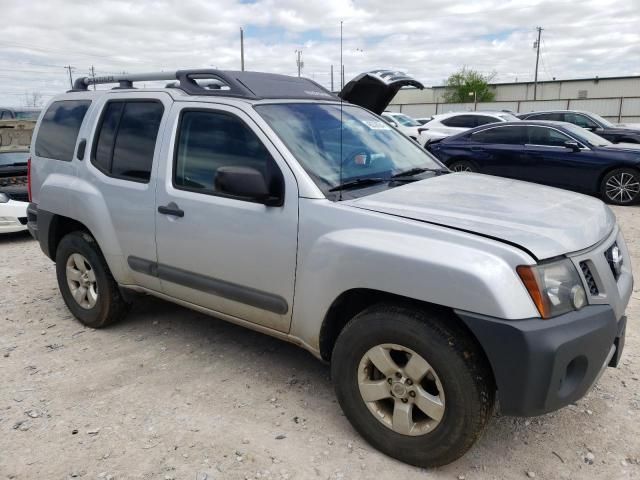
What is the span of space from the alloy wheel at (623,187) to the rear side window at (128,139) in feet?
26.8

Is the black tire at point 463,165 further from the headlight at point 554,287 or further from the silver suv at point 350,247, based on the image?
the headlight at point 554,287

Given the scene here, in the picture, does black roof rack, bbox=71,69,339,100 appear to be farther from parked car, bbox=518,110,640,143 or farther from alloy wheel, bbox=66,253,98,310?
parked car, bbox=518,110,640,143

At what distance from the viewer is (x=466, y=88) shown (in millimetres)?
54094

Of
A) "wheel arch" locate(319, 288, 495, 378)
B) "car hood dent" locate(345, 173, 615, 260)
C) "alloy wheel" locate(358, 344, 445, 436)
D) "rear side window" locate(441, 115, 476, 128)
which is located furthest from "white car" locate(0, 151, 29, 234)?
"rear side window" locate(441, 115, 476, 128)

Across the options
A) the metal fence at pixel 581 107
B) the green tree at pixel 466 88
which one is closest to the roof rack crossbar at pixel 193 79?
the metal fence at pixel 581 107

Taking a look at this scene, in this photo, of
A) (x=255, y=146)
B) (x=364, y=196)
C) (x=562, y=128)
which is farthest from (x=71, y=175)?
(x=562, y=128)

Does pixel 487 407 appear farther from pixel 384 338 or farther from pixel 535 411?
pixel 384 338

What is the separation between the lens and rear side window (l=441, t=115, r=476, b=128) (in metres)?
14.8

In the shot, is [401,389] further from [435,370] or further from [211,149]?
[211,149]

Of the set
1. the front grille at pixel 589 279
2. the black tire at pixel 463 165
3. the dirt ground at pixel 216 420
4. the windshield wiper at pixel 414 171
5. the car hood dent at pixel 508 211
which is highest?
the windshield wiper at pixel 414 171

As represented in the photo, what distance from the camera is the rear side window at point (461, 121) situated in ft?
48.6

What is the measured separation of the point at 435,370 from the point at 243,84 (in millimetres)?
2119

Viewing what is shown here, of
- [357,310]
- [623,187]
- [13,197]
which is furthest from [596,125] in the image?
[357,310]

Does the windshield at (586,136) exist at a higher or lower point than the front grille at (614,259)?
higher
